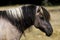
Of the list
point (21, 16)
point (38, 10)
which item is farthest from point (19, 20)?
point (38, 10)

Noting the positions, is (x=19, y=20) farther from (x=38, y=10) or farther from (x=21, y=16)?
(x=38, y=10)

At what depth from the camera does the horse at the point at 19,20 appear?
16.3ft

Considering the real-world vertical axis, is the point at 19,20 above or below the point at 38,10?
below

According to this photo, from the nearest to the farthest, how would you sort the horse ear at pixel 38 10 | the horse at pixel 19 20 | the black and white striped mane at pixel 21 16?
1. the horse at pixel 19 20
2. the black and white striped mane at pixel 21 16
3. the horse ear at pixel 38 10

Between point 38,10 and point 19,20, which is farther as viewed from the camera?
point 38,10

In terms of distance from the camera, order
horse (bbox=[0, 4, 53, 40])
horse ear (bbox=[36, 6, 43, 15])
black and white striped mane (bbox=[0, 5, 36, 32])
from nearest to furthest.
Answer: horse (bbox=[0, 4, 53, 40]), black and white striped mane (bbox=[0, 5, 36, 32]), horse ear (bbox=[36, 6, 43, 15])

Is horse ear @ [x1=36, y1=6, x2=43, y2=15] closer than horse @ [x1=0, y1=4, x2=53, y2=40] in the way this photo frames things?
No

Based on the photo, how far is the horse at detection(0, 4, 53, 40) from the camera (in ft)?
16.3

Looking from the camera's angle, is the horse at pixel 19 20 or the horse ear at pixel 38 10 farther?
the horse ear at pixel 38 10

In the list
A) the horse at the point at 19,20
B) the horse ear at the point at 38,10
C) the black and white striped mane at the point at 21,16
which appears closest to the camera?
the horse at the point at 19,20

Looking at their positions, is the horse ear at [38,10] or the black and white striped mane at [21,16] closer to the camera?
the black and white striped mane at [21,16]

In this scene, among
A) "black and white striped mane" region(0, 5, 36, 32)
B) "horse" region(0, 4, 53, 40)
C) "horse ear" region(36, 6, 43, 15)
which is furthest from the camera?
"horse ear" region(36, 6, 43, 15)

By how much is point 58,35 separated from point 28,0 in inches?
419

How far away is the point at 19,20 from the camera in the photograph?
515cm
